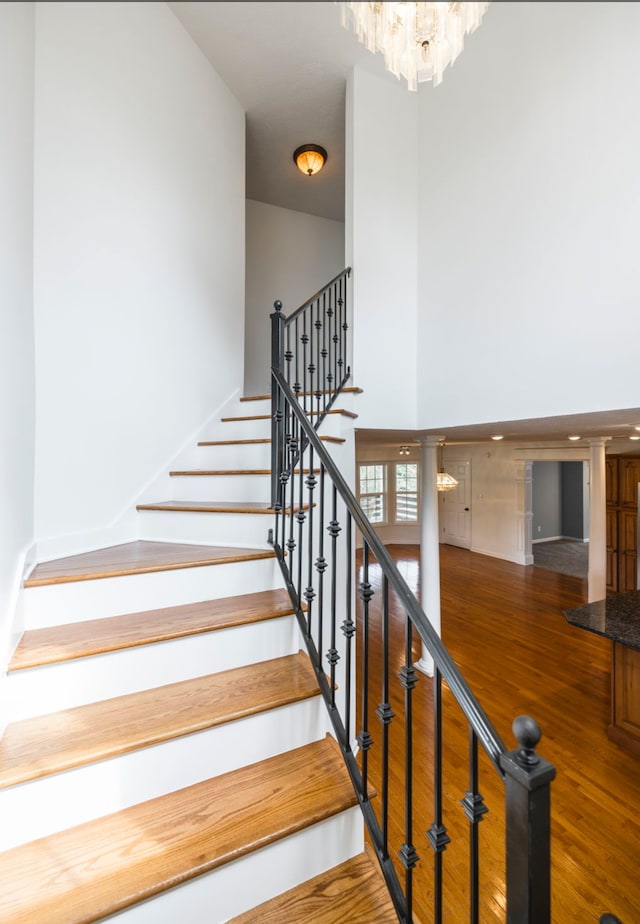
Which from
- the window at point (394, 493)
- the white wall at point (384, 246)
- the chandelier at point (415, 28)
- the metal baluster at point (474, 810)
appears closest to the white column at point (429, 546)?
the white wall at point (384, 246)

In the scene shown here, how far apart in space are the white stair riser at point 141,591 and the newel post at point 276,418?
317 millimetres

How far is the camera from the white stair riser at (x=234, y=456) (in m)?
2.42

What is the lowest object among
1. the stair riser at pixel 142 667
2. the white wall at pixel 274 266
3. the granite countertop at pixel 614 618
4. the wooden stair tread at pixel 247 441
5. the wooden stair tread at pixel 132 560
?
the granite countertop at pixel 614 618

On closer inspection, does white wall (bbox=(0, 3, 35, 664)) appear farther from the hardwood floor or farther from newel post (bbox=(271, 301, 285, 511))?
the hardwood floor

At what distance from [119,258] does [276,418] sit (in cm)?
118

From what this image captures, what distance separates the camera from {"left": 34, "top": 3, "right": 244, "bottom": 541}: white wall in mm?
1829

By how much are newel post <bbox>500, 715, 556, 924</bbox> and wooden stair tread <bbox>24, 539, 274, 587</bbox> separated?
122 centimetres

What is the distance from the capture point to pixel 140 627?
4.77ft

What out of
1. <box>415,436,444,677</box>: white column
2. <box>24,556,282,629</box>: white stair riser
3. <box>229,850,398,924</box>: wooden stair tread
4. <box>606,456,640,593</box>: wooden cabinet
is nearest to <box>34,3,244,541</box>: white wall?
<box>24,556,282,629</box>: white stair riser

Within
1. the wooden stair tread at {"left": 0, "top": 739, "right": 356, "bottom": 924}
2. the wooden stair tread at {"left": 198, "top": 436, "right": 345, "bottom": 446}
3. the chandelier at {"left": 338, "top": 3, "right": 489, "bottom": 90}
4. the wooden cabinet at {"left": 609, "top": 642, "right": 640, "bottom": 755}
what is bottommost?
the wooden cabinet at {"left": 609, "top": 642, "right": 640, "bottom": 755}

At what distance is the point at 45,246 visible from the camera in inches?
72.1

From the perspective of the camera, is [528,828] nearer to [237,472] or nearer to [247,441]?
[237,472]

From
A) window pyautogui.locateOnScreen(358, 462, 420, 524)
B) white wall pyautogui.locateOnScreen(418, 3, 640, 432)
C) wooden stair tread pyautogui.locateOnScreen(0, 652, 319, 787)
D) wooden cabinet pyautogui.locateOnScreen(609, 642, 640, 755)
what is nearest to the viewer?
wooden stair tread pyautogui.locateOnScreen(0, 652, 319, 787)

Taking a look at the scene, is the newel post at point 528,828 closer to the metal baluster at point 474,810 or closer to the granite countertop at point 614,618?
the metal baluster at point 474,810
